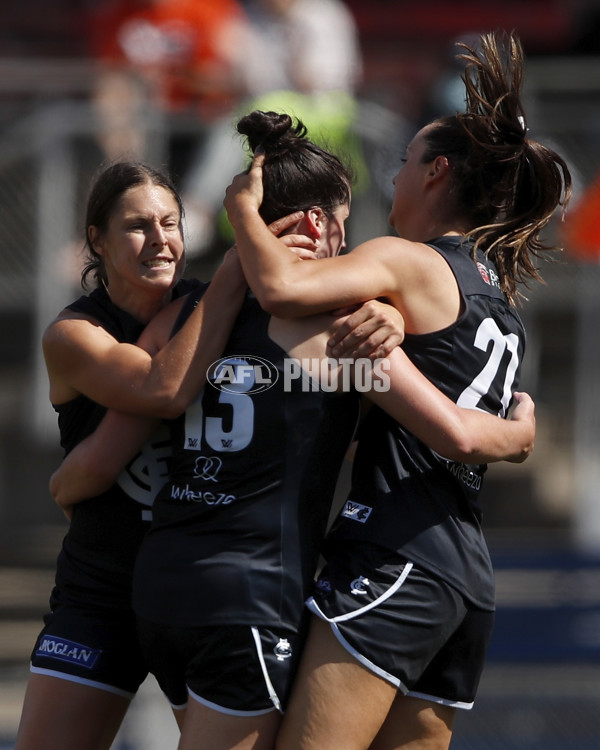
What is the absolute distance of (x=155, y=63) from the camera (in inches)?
286

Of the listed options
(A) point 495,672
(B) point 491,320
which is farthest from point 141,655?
(A) point 495,672

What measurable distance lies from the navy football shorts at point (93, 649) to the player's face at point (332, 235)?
1.05 meters

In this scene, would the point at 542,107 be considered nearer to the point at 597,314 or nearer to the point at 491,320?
the point at 597,314

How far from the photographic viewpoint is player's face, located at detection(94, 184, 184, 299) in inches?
115

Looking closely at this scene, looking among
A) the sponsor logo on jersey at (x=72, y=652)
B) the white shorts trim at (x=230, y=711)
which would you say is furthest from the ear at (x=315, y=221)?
the sponsor logo on jersey at (x=72, y=652)

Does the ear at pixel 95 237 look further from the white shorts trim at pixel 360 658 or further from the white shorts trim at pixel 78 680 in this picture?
the white shorts trim at pixel 360 658

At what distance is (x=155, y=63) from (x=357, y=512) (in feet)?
17.4

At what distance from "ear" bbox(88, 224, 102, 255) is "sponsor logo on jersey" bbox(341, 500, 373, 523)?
982mm

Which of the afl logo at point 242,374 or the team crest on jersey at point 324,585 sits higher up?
the afl logo at point 242,374

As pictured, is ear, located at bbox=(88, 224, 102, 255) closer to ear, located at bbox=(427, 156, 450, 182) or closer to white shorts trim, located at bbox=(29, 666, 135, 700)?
ear, located at bbox=(427, 156, 450, 182)

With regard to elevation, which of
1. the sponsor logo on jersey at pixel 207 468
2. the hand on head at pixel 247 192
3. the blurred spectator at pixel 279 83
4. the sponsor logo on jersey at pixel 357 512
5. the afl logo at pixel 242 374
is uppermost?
the blurred spectator at pixel 279 83

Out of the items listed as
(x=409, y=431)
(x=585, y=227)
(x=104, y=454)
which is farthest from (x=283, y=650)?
(x=585, y=227)

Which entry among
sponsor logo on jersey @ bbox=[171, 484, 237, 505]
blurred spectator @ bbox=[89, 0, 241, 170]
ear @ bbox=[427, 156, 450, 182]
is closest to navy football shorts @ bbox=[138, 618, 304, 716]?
sponsor logo on jersey @ bbox=[171, 484, 237, 505]

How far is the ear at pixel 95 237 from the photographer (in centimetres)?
300
